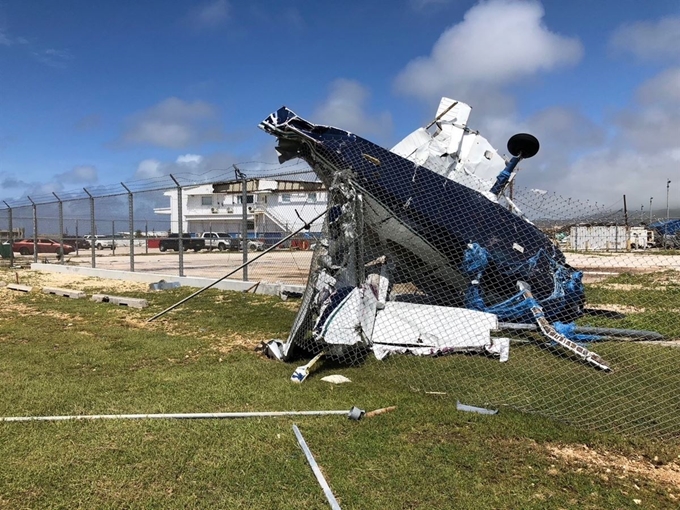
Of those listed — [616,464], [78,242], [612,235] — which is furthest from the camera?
[78,242]

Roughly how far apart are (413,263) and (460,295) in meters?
0.73

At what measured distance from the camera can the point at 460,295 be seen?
6.50 meters

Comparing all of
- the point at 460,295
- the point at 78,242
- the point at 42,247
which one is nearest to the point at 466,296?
the point at 460,295

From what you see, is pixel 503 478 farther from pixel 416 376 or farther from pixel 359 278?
pixel 359 278

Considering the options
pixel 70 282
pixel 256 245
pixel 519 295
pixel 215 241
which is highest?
pixel 215 241

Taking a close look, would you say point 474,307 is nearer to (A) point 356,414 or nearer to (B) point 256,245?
(A) point 356,414

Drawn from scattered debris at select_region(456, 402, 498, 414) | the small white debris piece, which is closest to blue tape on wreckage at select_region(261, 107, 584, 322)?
the small white debris piece

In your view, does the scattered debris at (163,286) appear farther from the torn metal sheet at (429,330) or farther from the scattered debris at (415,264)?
the torn metal sheet at (429,330)

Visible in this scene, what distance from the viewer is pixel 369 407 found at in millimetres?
4102

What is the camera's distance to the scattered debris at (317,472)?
106 inches

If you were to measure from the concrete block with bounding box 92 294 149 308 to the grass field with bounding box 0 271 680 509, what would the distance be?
3.61 meters

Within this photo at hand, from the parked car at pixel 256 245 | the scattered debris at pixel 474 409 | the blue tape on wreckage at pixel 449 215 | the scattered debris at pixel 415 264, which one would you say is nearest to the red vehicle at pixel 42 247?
the parked car at pixel 256 245

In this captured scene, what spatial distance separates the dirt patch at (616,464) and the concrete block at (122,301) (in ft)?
25.7

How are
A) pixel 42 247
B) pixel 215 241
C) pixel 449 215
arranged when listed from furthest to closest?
1. pixel 215 241
2. pixel 42 247
3. pixel 449 215
